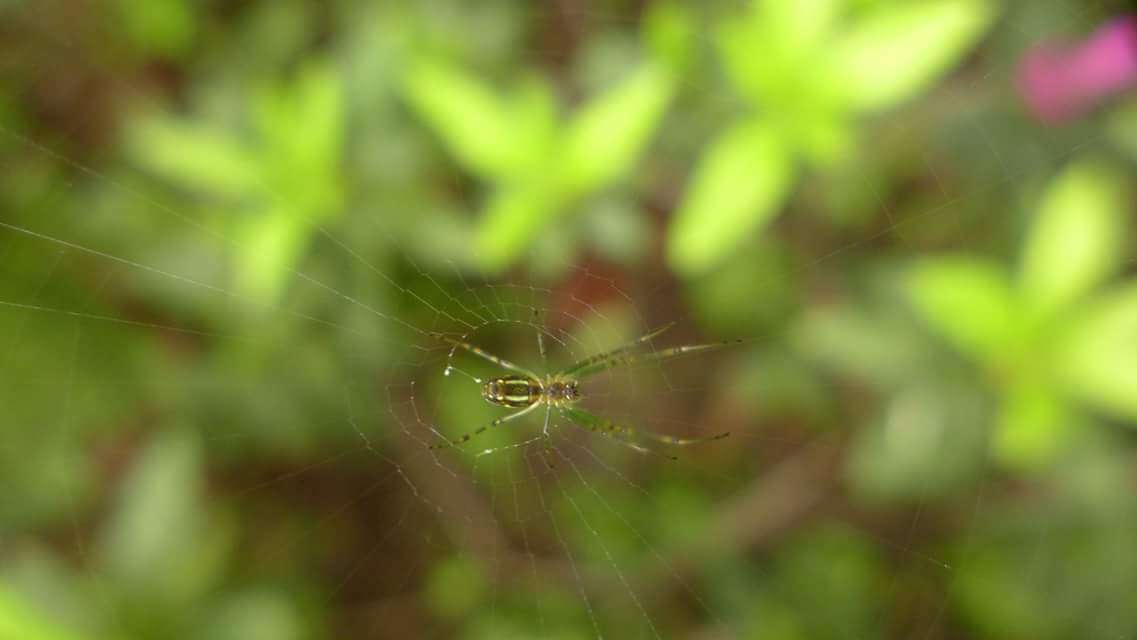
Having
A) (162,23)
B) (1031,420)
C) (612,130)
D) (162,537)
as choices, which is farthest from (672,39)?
(162,537)

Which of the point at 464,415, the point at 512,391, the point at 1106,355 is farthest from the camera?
the point at 464,415

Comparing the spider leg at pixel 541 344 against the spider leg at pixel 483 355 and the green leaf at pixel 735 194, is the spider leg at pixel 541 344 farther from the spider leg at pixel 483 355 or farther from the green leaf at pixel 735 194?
the green leaf at pixel 735 194

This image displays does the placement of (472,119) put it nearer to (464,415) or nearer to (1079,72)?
(464,415)

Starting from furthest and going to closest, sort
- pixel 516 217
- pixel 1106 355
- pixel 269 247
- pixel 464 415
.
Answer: pixel 464 415 → pixel 269 247 → pixel 516 217 → pixel 1106 355

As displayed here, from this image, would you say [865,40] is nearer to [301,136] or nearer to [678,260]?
[678,260]

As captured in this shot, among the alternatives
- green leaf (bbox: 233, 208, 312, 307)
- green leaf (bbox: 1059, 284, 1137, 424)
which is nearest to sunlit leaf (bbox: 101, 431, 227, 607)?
green leaf (bbox: 233, 208, 312, 307)

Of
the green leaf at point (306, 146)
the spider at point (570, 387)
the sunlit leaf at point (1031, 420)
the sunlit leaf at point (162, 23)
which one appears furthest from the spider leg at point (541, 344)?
the sunlit leaf at point (162, 23)

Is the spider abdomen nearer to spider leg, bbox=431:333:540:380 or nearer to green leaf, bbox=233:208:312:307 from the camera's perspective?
spider leg, bbox=431:333:540:380

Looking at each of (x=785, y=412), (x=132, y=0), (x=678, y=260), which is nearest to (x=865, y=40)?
(x=678, y=260)
